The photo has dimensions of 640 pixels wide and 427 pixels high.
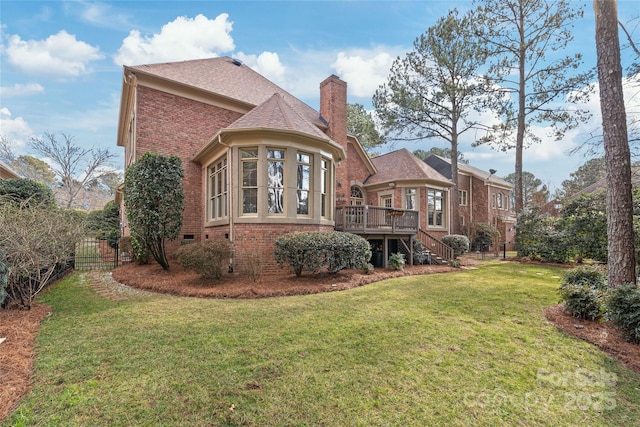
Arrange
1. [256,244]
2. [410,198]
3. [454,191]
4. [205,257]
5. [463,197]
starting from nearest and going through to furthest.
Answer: [205,257] < [256,244] < [410,198] < [454,191] < [463,197]

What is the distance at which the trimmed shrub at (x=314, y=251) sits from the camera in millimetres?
7848

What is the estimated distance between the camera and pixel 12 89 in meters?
19.0

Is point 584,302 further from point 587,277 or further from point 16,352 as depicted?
point 16,352

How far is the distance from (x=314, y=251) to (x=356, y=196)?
1008cm

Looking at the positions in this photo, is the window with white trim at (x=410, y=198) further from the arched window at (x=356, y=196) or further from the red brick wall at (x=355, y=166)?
the red brick wall at (x=355, y=166)

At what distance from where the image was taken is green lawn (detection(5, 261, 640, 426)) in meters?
2.57

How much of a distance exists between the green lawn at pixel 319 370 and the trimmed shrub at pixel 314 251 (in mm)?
2255

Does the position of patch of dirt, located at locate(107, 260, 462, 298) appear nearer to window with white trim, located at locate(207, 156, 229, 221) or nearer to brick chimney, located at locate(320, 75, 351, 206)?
window with white trim, located at locate(207, 156, 229, 221)

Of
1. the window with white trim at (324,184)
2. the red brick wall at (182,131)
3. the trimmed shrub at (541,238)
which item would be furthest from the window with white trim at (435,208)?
the red brick wall at (182,131)

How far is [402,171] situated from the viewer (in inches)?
653

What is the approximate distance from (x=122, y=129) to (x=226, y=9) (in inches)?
428

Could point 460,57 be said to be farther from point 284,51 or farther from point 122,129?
point 122,129

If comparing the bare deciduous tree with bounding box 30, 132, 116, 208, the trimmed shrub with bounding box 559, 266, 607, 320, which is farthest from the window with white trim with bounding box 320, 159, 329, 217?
the bare deciduous tree with bounding box 30, 132, 116, 208

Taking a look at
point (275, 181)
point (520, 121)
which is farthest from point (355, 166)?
point (520, 121)
